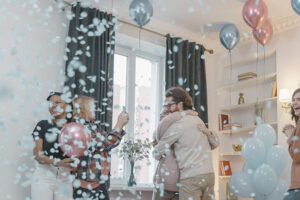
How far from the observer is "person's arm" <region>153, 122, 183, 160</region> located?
2.84 m

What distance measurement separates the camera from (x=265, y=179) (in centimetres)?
350

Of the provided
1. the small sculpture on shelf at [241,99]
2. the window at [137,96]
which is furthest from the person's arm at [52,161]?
the small sculpture on shelf at [241,99]

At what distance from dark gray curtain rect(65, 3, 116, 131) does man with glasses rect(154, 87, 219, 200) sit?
1412mm

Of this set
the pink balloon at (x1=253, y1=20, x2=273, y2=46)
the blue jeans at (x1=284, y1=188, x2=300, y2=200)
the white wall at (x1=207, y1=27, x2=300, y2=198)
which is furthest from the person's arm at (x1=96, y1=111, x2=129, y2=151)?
the white wall at (x1=207, y1=27, x2=300, y2=198)

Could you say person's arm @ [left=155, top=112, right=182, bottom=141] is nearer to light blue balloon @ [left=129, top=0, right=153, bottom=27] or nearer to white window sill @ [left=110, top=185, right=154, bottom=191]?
light blue balloon @ [left=129, top=0, right=153, bottom=27]

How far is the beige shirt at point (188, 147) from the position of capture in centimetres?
282

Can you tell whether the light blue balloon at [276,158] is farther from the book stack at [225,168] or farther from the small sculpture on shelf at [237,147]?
the book stack at [225,168]

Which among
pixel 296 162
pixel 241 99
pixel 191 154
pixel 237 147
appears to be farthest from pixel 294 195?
pixel 241 99

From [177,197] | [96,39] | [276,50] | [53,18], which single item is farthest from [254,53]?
[177,197]

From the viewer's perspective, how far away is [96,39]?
4.36 m

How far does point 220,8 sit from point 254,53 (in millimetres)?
914

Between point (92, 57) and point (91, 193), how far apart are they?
181 centimetres

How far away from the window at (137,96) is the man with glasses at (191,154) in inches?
71.3

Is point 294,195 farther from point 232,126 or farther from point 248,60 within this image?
point 248,60
